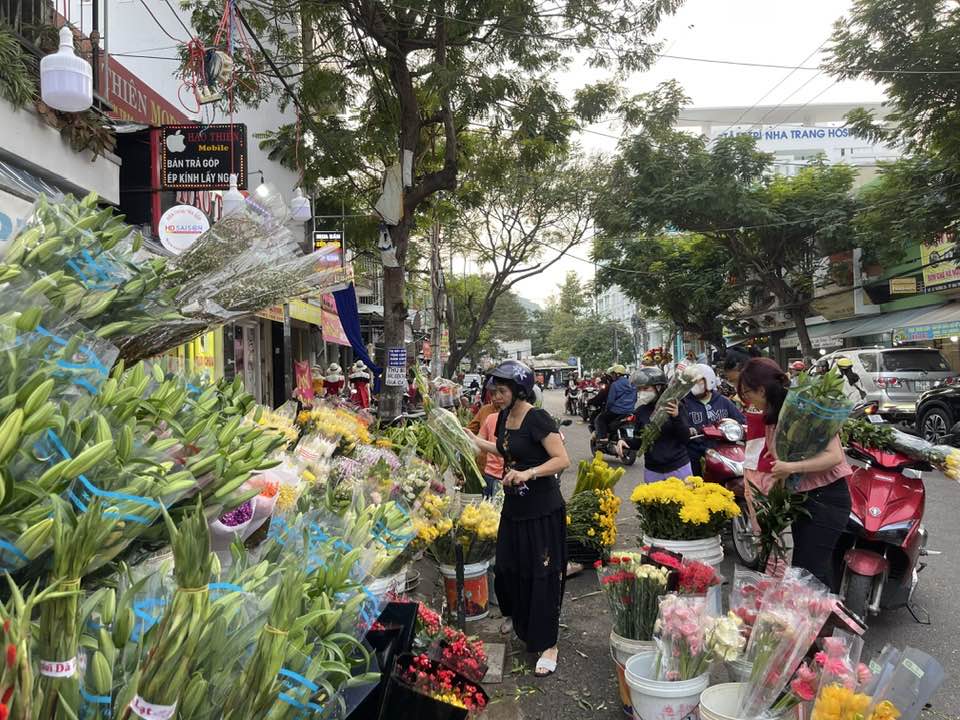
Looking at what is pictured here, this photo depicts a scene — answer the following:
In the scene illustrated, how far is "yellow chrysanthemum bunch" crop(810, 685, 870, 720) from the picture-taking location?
1.95 metres

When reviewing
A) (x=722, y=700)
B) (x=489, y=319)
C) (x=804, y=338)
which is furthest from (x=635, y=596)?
(x=489, y=319)

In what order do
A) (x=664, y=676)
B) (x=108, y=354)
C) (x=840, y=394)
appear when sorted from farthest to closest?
(x=840, y=394) < (x=664, y=676) < (x=108, y=354)

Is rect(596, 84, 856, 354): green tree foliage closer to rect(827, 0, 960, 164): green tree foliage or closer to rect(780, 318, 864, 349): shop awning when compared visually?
rect(780, 318, 864, 349): shop awning

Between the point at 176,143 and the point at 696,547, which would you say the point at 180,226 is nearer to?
the point at 176,143

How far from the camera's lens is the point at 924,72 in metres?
10.8

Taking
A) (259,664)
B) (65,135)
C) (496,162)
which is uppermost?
(496,162)

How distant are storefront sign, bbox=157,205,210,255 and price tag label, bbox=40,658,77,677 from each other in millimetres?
6401

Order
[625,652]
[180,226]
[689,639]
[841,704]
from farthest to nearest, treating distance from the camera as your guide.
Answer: [180,226]
[625,652]
[689,639]
[841,704]

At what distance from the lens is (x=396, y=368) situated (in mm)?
9273

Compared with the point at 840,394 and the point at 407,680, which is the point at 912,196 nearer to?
the point at 840,394

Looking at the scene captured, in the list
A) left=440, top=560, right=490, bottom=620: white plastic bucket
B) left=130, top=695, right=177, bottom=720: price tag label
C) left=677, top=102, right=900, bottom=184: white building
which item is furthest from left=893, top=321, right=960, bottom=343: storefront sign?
left=677, top=102, right=900, bottom=184: white building

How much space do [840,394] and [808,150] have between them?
57.5 metres

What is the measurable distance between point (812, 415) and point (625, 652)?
1494mm

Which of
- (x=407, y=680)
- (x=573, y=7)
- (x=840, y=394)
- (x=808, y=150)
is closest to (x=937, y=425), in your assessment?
(x=573, y=7)
